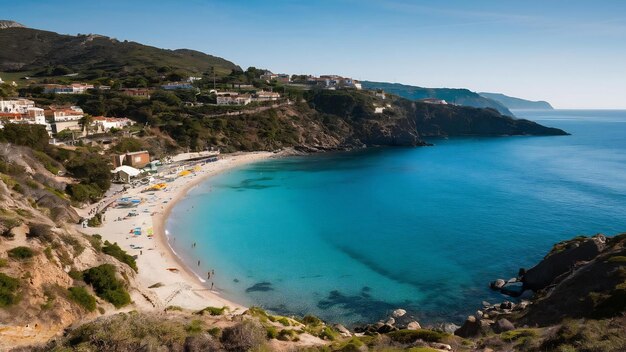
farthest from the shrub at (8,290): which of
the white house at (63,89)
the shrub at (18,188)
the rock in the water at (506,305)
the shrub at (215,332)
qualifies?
the white house at (63,89)

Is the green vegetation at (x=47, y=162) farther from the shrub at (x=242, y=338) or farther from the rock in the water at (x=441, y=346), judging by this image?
the rock in the water at (x=441, y=346)

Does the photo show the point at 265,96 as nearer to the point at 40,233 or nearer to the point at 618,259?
the point at 40,233

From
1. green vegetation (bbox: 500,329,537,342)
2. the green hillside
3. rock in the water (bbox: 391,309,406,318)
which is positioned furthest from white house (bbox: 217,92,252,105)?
green vegetation (bbox: 500,329,537,342)

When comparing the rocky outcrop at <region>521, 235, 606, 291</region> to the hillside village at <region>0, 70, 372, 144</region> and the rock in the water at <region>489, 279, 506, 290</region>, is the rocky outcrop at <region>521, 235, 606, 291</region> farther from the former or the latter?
the hillside village at <region>0, 70, 372, 144</region>

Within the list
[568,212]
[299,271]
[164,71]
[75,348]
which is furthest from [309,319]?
[164,71]

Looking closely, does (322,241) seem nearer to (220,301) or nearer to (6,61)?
(220,301)

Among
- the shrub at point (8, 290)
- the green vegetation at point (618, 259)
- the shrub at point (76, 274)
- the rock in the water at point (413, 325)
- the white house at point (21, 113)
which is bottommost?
the rock in the water at point (413, 325)

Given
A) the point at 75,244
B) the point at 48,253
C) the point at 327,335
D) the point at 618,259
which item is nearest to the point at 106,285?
the point at 48,253
